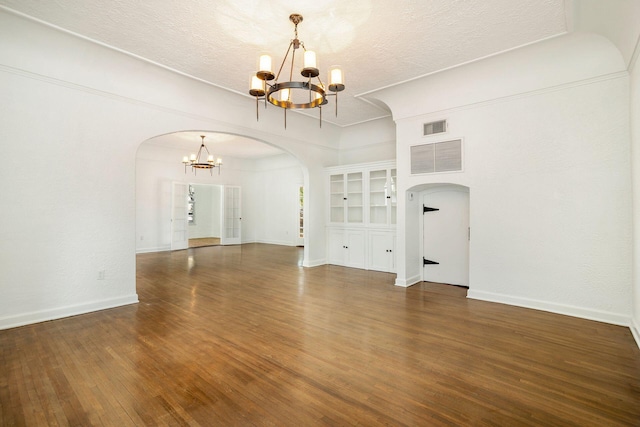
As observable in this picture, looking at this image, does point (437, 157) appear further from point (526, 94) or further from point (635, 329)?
point (635, 329)

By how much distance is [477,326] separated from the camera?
360 cm

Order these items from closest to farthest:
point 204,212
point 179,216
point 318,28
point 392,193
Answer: point 318,28 < point 392,193 < point 179,216 < point 204,212

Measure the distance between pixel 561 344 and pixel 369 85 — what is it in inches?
172

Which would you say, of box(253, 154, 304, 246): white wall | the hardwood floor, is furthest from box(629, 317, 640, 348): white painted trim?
box(253, 154, 304, 246): white wall

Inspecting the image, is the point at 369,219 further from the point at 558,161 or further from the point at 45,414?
the point at 45,414

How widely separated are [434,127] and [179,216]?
27.7 feet

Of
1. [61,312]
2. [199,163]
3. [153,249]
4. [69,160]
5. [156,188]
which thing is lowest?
[61,312]

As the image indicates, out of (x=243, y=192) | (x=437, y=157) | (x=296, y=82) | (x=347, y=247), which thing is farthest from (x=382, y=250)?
(x=243, y=192)

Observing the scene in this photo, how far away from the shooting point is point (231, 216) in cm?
1156

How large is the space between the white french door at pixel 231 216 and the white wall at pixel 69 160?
660 centimetres

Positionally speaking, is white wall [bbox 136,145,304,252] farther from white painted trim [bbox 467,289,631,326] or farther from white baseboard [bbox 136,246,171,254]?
white painted trim [bbox 467,289,631,326]

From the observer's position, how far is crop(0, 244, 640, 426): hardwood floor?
6.75 ft

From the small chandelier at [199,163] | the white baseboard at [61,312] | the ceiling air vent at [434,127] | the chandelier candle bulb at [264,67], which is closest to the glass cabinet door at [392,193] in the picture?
the ceiling air vent at [434,127]

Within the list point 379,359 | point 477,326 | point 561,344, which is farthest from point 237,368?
point 561,344
